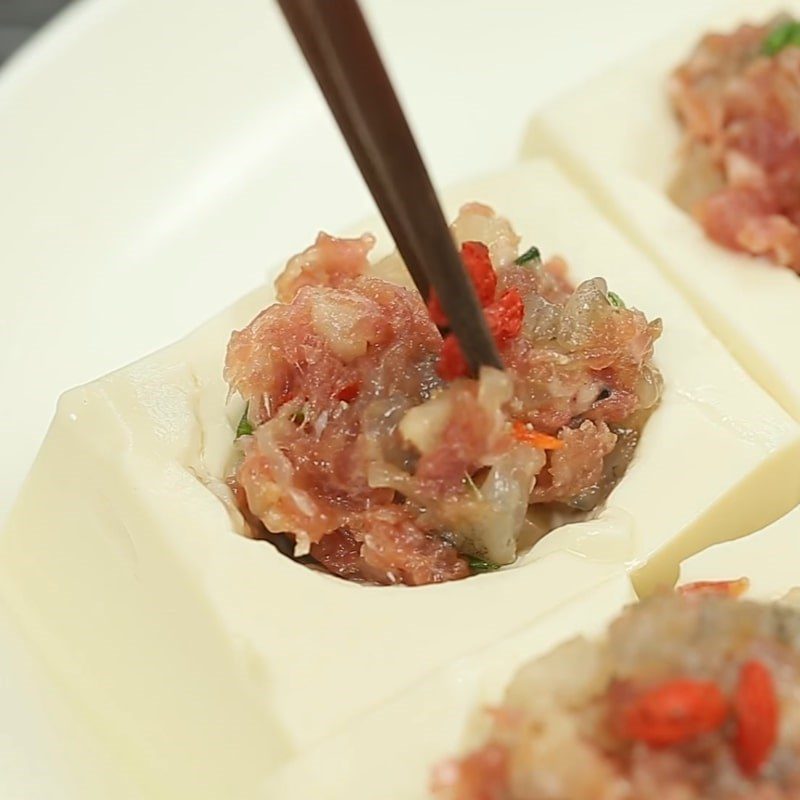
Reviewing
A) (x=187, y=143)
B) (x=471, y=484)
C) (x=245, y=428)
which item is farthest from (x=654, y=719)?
(x=187, y=143)

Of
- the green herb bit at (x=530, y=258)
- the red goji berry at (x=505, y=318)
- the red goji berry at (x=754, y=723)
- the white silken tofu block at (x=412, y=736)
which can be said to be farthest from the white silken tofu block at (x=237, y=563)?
the red goji berry at (x=754, y=723)

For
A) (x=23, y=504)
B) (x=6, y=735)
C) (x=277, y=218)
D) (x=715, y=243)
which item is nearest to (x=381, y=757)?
(x=6, y=735)

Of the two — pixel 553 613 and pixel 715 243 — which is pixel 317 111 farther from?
pixel 553 613

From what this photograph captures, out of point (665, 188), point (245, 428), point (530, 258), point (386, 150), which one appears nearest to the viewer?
point (386, 150)

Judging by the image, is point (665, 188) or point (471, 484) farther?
point (665, 188)

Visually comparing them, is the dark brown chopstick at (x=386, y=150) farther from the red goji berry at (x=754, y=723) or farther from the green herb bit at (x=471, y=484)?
the red goji berry at (x=754, y=723)

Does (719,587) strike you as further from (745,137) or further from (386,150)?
(745,137)
